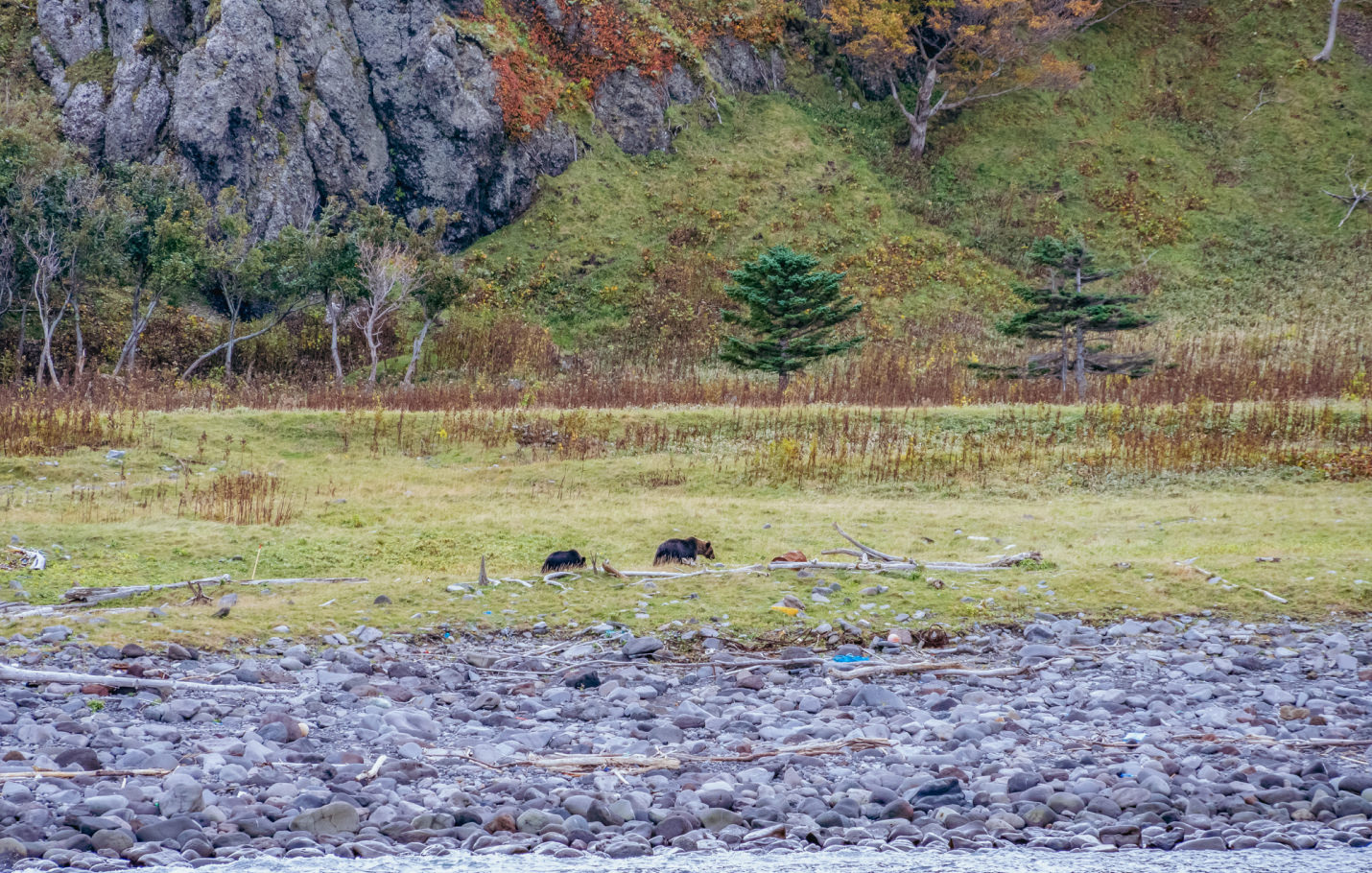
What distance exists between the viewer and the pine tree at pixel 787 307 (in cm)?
2459

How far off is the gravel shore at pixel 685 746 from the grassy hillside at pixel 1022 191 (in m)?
25.0

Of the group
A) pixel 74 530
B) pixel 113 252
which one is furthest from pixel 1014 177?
pixel 74 530

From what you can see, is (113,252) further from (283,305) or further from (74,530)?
(74,530)

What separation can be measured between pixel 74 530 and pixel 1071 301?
19274 mm

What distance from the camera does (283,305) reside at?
30.7 meters

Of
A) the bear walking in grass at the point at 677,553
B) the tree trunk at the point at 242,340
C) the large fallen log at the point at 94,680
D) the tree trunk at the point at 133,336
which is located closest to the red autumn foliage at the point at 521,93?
the tree trunk at the point at 242,340

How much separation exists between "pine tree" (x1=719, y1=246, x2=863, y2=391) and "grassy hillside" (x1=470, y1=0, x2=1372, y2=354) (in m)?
7.85

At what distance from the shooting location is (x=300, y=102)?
3409 cm

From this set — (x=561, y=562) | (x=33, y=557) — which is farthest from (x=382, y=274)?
(x=561, y=562)

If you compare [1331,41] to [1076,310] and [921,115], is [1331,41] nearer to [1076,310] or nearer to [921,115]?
[921,115]

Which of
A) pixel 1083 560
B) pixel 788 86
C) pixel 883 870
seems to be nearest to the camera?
pixel 883 870

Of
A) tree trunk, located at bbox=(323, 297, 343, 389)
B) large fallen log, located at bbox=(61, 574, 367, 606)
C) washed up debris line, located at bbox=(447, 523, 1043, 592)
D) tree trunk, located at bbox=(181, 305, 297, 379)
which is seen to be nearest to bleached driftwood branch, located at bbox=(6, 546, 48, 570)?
large fallen log, located at bbox=(61, 574, 367, 606)

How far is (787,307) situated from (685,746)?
19.3 m

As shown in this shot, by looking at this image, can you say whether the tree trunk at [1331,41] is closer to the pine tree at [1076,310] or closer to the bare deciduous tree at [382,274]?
the pine tree at [1076,310]
